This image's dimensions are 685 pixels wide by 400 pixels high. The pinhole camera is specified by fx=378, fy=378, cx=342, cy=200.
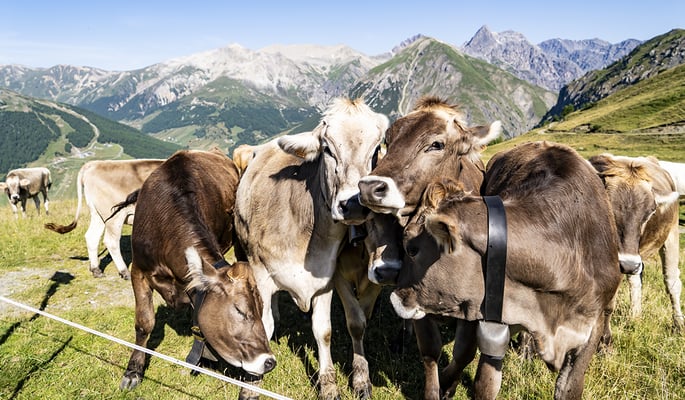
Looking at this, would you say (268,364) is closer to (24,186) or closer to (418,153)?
(418,153)

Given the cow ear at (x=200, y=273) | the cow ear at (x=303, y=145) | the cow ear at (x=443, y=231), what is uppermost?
the cow ear at (x=303, y=145)

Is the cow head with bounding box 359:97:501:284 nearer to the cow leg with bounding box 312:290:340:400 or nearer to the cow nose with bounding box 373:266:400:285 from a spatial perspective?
the cow nose with bounding box 373:266:400:285

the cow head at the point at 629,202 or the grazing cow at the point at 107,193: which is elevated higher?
the cow head at the point at 629,202

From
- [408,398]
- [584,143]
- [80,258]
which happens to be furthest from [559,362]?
[584,143]

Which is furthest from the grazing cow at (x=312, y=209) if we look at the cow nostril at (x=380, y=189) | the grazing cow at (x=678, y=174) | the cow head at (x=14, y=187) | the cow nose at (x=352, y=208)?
the cow head at (x=14, y=187)

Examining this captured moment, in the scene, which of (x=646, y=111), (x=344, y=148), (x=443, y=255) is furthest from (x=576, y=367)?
(x=646, y=111)

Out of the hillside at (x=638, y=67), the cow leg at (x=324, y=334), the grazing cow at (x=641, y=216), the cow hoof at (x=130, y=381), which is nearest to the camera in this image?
the grazing cow at (x=641, y=216)

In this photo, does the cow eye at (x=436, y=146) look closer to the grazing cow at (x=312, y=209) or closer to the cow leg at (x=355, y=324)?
the grazing cow at (x=312, y=209)

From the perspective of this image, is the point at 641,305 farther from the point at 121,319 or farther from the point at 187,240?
the point at 121,319

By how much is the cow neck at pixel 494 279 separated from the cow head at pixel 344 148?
4.06ft

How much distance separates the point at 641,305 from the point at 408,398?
456 centimetres

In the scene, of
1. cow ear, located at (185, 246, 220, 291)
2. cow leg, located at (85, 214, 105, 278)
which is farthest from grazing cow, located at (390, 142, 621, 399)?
cow leg, located at (85, 214, 105, 278)

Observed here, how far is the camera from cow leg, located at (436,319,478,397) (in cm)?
390

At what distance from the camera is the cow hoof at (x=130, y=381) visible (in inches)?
195
